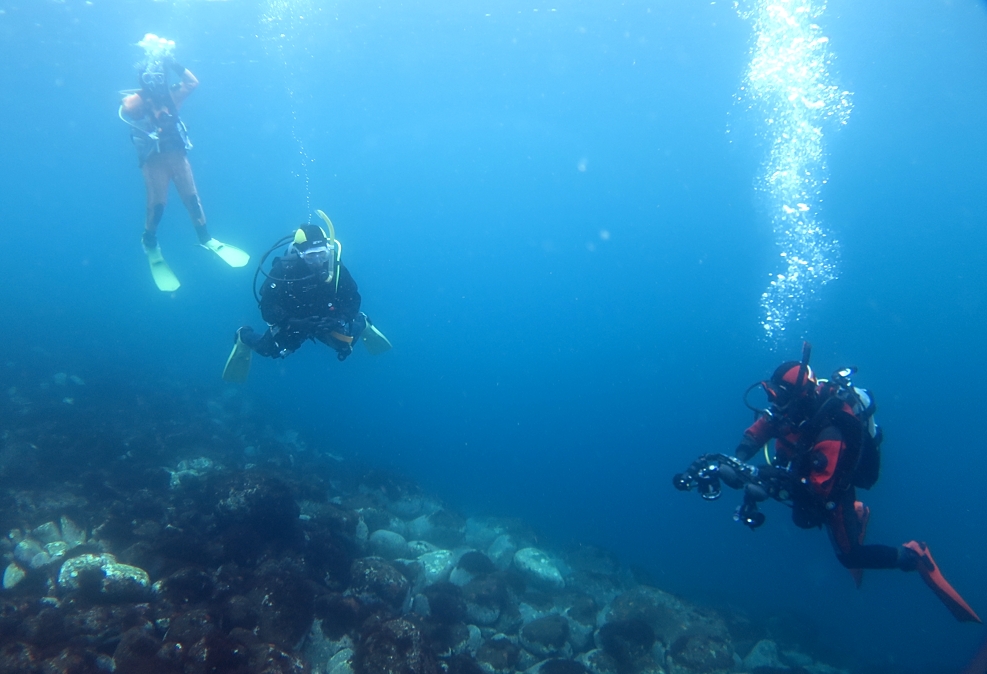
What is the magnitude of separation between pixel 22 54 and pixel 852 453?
36676 mm

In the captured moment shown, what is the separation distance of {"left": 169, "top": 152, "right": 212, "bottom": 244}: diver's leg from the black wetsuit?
4086mm

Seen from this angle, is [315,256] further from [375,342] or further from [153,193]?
[153,193]

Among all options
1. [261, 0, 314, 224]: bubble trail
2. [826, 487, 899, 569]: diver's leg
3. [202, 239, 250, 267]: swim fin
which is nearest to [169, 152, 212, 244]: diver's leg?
[202, 239, 250, 267]: swim fin

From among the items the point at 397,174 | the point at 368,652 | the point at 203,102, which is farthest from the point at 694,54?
the point at 397,174

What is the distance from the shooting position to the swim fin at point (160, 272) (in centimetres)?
930

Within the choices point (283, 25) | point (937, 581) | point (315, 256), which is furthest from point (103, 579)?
point (283, 25)

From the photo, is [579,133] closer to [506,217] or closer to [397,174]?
[397,174]

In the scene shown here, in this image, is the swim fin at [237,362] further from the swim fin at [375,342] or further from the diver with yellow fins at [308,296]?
the swim fin at [375,342]

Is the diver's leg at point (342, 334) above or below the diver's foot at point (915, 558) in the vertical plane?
above

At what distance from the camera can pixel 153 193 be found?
9.46 metres

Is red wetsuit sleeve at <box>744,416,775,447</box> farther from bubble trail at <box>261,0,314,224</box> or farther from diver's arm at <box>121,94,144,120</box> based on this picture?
bubble trail at <box>261,0,314,224</box>

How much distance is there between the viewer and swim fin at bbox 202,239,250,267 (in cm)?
906

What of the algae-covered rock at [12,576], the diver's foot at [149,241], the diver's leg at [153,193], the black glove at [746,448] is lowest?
the algae-covered rock at [12,576]

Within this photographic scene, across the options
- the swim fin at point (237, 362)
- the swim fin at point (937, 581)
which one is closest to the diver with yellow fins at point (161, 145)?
the swim fin at point (237, 362)
